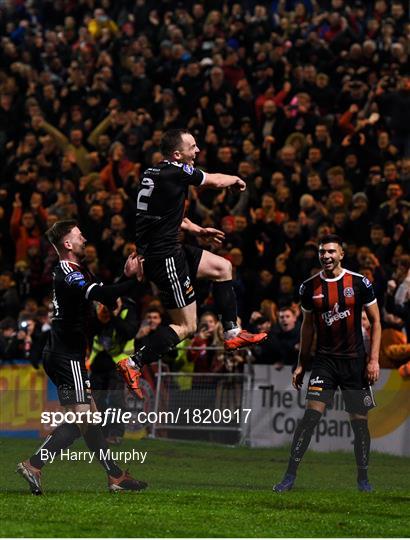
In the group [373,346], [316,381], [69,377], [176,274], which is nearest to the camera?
[176,274]

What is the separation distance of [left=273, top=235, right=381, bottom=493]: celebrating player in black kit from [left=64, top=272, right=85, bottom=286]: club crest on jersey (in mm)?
2270

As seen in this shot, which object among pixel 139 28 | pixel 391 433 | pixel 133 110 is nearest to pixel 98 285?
pixel 391 433

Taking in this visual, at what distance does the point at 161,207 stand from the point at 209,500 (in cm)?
251

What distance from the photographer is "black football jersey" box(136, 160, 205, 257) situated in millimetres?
10648

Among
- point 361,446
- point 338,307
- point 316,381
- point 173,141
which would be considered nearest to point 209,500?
point 316,381

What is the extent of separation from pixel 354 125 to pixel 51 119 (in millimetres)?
6972

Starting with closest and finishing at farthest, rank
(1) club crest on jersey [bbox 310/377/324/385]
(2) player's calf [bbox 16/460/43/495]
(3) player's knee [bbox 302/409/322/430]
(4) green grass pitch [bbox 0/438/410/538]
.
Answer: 1. (4) green grass pitch [bbox 0/438/410/538]
2. (2) player's calf [bbox 16/460/43/495]
3. (3) player's knee [bbox 302/409/322/430]
4. (1) club crest on jersey [bbox 310/377/324/385]

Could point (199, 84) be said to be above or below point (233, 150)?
above

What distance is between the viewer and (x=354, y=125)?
20391 millimetres

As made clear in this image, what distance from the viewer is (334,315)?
12.0 metres

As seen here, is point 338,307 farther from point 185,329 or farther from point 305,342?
point 185,329

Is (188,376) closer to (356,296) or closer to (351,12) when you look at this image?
(356,296)

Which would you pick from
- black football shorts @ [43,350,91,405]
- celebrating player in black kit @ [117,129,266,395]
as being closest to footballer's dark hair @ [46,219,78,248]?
celebrating player in black kit @ [117,129,266,395]

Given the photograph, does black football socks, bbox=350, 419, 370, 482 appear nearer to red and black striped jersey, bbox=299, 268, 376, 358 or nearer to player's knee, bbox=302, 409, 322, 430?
player's knee, bbox=302, 409, 322, 430
